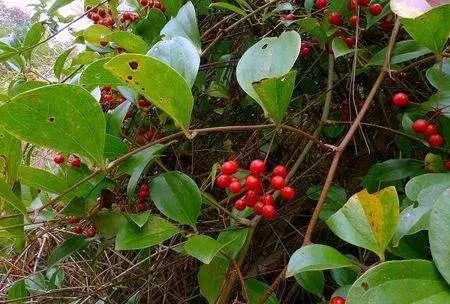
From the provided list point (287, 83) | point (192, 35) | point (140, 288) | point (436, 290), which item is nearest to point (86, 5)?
point (192, 35)

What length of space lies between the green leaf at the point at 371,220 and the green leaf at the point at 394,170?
195 mm

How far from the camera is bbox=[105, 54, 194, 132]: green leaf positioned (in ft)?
1.45

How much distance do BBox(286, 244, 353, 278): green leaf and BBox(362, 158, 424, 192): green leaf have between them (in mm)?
214

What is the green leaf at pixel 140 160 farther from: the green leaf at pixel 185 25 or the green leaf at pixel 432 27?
the green leaf at pixel 432 27

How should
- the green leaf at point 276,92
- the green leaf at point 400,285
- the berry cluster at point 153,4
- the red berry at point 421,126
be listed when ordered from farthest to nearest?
the berry cluster at point 153,4
the red berry at point 421,126
the green leaf at point 276,92
the green leaf at point 400,285

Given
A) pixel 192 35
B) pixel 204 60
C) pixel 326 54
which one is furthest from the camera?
pixel 204 60

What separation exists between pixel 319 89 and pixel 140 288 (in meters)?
0.43

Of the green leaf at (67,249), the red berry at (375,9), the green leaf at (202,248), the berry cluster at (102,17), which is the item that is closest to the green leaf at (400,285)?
the green leaf at (202,248)

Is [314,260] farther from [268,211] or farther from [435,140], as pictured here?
[435,140]

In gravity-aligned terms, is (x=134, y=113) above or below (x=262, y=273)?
above

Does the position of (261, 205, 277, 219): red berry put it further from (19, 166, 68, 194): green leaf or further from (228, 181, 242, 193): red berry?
(19, 166, 68, 194): green leaf

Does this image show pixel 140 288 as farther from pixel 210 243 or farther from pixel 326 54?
pixel 326 54

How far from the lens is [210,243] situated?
53 centimetres

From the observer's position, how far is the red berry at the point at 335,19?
0.69m
